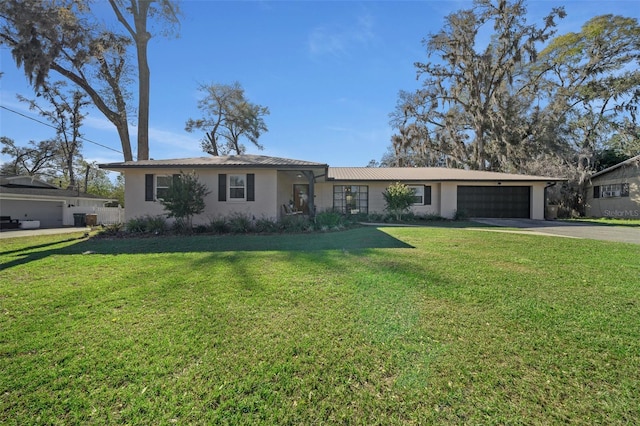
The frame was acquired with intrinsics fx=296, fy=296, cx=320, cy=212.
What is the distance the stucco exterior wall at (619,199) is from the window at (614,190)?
6.9 inches

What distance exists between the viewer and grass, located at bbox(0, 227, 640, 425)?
6.57 ft

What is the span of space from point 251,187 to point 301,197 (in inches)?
285

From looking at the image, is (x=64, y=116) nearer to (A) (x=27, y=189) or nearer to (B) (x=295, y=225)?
(A) (x=27, y=189)

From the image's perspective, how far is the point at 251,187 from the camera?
11766mm

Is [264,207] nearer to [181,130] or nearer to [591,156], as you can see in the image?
[181,130]

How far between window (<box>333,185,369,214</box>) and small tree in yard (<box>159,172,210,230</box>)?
784cm

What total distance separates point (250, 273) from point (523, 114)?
2643cm

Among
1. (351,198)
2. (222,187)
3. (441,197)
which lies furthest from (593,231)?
(222,187)

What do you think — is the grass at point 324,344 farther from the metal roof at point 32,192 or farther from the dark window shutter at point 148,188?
the metal roof at point 32,192

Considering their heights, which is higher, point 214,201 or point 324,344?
point 214,201

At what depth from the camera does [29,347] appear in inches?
106

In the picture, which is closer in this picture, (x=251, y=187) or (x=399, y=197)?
(x=251, y=187)

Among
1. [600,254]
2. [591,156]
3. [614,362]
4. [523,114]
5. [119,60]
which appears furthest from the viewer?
[523,114]

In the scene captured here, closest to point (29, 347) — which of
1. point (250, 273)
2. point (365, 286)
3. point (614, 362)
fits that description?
point (250, 273)
